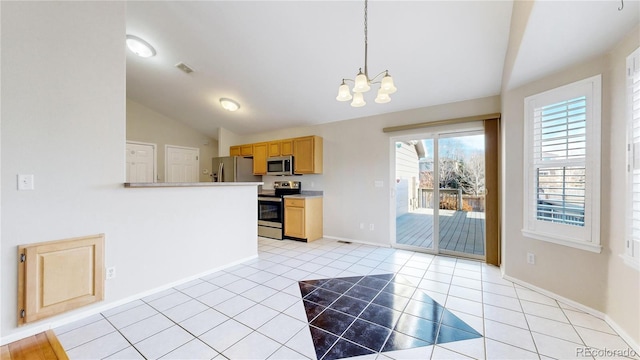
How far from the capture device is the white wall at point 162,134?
5277mm

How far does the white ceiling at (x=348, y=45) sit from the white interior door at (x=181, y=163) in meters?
1.93

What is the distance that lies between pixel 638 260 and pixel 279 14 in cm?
366

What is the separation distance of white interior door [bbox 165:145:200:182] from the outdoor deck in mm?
5331

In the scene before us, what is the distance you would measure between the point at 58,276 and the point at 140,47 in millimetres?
3089

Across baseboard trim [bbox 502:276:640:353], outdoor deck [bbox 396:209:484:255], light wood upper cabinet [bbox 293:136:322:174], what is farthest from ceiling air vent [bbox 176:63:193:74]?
baseboard trim [bbox 502:276:640:353]

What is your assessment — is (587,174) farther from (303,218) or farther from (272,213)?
(272,213)

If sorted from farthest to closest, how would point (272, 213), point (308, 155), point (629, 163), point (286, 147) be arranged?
point (286, 147) → point (272, 213) → point (308, 155) → point (629, 163)

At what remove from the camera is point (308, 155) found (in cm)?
484

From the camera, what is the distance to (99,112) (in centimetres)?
217

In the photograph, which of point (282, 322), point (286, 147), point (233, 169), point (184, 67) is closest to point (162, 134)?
point (233, 169)

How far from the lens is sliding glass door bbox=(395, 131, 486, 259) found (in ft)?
12.0

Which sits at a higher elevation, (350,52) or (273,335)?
(350,52)

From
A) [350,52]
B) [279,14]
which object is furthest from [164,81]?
[350,52]

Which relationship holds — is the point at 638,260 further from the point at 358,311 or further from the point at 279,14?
the point at 279,14
